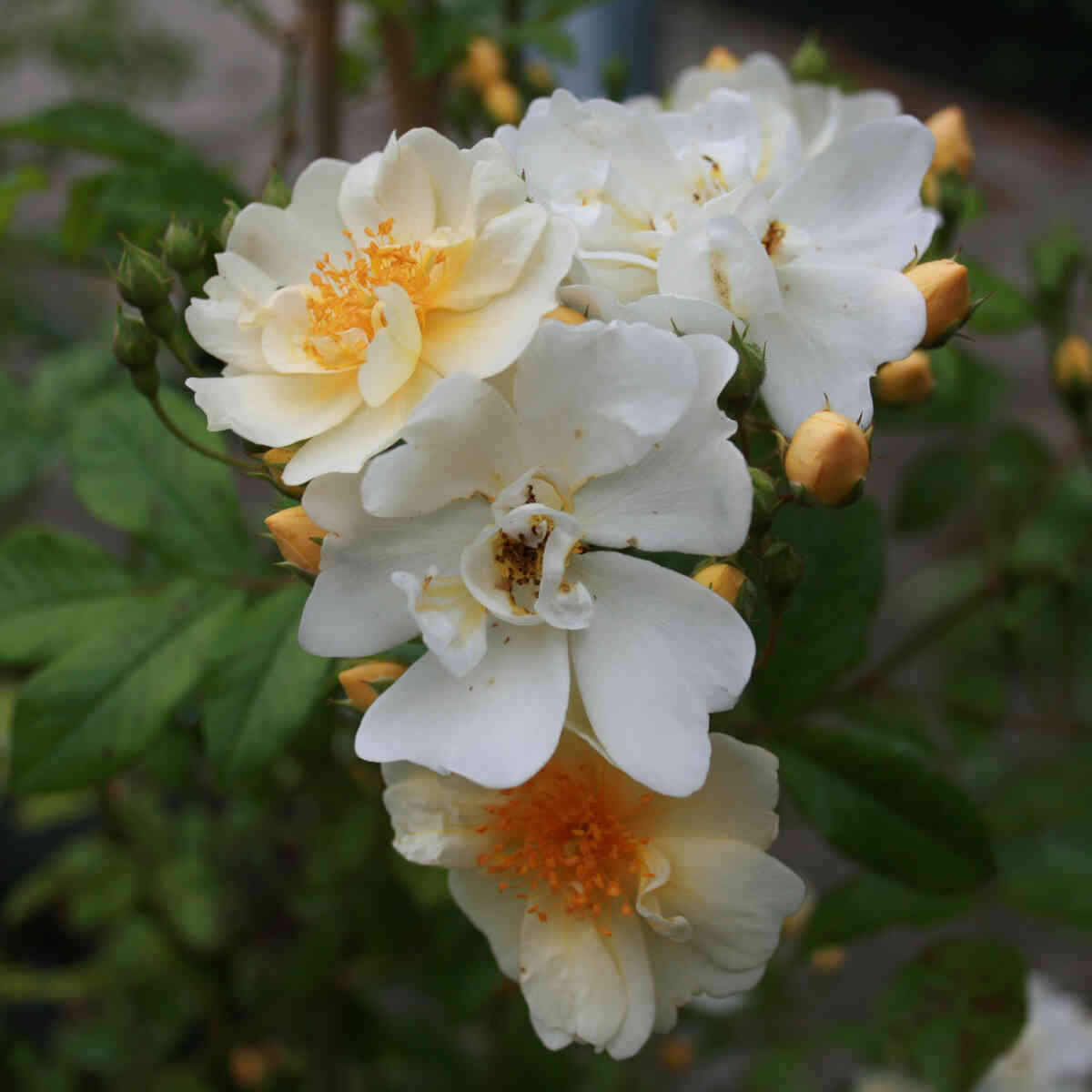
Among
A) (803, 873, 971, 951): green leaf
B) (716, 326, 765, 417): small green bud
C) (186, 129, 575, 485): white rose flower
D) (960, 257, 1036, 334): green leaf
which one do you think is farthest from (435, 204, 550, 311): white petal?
(803, 873, 971, 951): green leaf

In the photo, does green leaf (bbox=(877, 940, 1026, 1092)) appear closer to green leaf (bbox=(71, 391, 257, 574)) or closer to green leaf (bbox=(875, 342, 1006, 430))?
green leaf (bbox=(875, 342, 1006, 430))

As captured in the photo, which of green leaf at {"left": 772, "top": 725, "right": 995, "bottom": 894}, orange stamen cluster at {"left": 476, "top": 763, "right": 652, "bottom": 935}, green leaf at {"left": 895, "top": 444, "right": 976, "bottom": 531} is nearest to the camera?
orange stamen cluster at {"left": 476, "top": 763, "right": 652, "bottom": 935}

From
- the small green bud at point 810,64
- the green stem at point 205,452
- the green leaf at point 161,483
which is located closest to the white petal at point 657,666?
the green stem at point 205,452

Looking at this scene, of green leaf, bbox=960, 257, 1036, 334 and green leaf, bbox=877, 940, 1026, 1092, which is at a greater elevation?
green leaf, bbox=960, 257, 1036, 334

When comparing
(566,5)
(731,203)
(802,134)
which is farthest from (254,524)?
(731,203)

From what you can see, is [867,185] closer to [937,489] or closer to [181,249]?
[181,249]

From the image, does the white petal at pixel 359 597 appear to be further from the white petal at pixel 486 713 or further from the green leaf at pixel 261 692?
the green leaf at pixel 261 692
